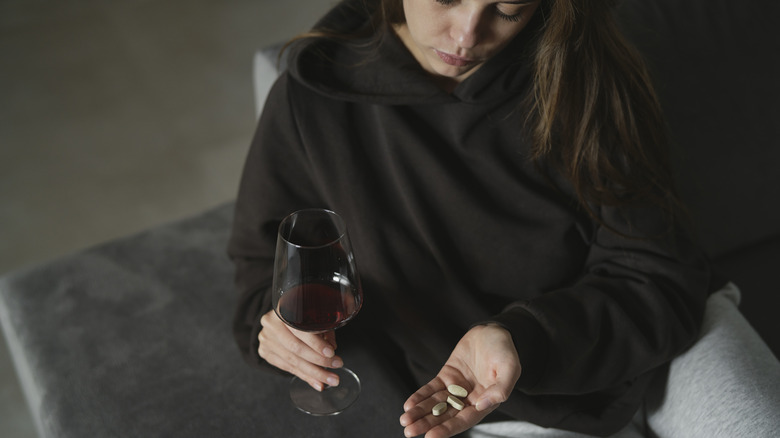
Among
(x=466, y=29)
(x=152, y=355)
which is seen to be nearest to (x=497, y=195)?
(x=466, y=29)

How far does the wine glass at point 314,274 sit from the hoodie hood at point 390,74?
11.0 inches

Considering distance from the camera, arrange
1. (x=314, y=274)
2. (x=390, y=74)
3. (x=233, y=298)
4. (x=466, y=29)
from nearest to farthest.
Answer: (x=314, y=274), (x=466, y=29), (x=390, y=74), (x=233, y=298)

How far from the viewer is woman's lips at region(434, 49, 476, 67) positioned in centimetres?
106

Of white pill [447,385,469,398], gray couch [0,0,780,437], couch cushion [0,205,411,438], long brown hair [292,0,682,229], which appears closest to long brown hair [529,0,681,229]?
long brown hair [292,0,682,229]

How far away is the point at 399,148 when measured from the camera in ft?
3.89

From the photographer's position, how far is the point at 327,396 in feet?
4.09

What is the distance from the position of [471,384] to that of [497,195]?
361 mm

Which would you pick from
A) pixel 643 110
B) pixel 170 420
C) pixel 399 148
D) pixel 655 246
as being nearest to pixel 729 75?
pixel 643 110

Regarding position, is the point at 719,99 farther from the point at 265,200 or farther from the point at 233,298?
the point at 233,298

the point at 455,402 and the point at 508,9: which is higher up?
the point at 508,9

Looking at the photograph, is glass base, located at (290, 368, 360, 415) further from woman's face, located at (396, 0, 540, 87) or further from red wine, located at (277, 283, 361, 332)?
woman's face, located at (396, 0, 540, 87)

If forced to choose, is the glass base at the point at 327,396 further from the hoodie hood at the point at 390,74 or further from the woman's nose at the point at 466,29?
the woman's nose at the point at 466,29

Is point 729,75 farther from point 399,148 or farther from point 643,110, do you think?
point 399,148

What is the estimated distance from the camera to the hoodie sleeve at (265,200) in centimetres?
120
